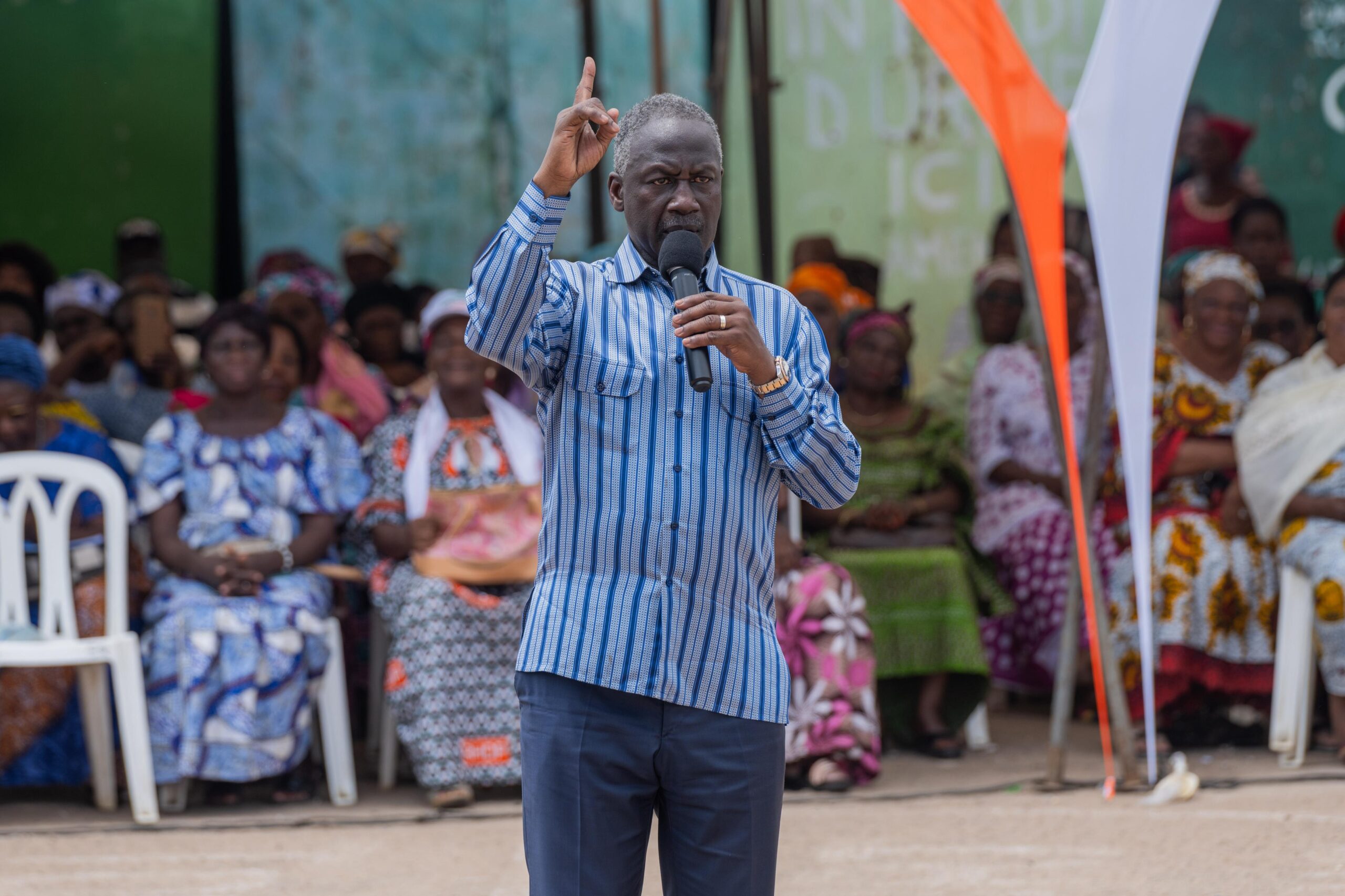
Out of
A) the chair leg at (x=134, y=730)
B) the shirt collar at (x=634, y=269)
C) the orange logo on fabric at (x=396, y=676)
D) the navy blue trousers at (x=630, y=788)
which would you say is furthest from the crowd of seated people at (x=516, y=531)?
the navy blue trousers at (x=630, y=788)

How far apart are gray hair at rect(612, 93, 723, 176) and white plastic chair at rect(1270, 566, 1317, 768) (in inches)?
143

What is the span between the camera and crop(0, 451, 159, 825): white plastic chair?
188 inches

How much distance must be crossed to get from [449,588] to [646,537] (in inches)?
116

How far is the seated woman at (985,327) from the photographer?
6.64 m

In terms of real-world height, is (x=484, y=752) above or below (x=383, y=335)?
below

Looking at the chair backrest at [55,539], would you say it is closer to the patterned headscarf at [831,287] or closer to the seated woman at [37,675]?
the seated woman at [37,675]

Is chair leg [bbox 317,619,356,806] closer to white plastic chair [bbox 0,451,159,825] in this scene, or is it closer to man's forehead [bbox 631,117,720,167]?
white plastic chair [bbox 0,451,159,825]

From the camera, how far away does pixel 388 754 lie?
519cm

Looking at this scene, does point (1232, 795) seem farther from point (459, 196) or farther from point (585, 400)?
point (459, 196)

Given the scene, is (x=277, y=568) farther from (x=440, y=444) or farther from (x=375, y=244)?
(x=375, y=244)

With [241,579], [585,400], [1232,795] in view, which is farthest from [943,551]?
[585,400]

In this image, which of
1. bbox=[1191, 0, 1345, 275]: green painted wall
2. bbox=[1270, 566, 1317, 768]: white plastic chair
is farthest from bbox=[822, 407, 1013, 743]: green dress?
bbox=[1191, 0, 1345, 275]: green painted wall

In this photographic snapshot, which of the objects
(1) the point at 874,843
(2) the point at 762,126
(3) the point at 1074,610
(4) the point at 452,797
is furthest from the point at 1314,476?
(4) the point at 452,797

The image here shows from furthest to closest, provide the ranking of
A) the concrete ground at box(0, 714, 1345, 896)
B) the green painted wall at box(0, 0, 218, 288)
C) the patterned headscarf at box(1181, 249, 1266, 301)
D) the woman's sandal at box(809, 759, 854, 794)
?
the green painted wall at box(0, 0, 218, 288), the patterned headscarf at box(1181, 249, 1266, 301), the woman's sandal at box(809, 759, 854, 794), the concrete ground at box(0, 714, 1345, 896)
